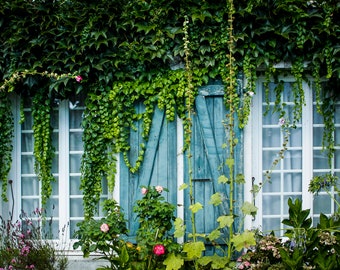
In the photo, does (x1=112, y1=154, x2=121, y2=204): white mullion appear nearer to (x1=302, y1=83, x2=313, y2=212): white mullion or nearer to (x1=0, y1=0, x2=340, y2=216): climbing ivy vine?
(x1=0, y1=0, x2=340, y2=216): climbing ivy vine

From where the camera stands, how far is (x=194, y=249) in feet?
15.8

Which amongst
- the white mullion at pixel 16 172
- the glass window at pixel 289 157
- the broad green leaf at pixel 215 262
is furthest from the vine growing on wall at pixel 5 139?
the glass window at pixel 289 157

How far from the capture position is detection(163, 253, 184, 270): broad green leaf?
476 centimetres

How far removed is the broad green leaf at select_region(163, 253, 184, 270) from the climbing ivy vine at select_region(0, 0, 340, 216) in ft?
3.66

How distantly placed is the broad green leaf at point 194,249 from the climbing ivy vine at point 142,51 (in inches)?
43.9

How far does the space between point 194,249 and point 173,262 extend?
228mm

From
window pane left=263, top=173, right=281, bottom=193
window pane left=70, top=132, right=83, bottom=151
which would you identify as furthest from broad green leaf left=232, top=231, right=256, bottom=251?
window pane left=70, top=132, right=83, bottom=151

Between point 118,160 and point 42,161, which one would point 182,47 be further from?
point 42,161

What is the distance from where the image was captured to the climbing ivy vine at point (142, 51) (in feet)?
18.0

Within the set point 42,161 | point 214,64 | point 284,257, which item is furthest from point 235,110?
point 42,161

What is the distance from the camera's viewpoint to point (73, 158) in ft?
19.3

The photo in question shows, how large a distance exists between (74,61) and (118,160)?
45.9 inches

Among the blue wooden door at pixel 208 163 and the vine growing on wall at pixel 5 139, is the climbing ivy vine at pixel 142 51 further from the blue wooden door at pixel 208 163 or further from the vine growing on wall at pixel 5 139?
the blue wooden door at pixel 208 163

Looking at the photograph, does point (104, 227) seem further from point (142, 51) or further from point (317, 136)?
point (317, 136)
